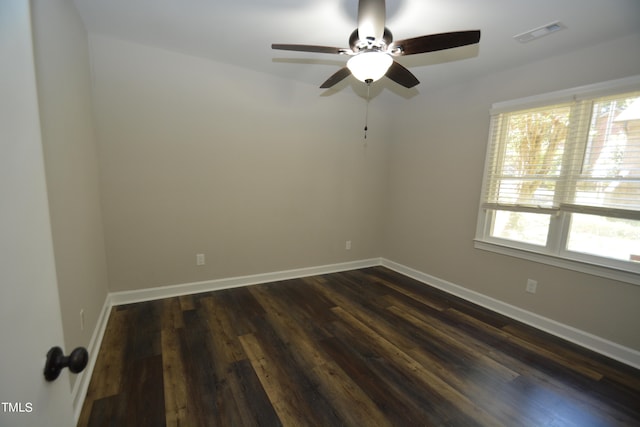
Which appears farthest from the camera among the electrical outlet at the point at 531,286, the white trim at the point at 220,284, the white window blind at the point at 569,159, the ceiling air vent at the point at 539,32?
the white trim at the point at 220,284

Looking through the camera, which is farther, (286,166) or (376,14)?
(286,166)

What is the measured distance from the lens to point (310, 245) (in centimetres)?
369

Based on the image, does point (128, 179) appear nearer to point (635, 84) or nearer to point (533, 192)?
point (533, 192)

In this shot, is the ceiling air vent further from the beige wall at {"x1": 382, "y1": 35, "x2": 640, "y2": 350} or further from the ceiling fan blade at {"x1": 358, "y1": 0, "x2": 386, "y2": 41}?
the ceiling fan blade at {"x1": 358, "y1": 0, "x2": 386, "y2": 41}

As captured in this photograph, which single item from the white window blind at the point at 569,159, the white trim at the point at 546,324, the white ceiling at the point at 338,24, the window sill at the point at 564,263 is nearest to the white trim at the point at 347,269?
the white trim at the point at 546,324

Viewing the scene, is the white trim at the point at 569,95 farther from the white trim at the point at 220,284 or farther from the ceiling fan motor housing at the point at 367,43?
the white trim at the point at 220,284

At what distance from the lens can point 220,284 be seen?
316cm

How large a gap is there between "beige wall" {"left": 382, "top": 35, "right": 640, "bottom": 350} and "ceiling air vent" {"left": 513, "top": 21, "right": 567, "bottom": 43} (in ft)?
1.58

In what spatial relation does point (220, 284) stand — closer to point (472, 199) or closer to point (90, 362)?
point (90, 362)

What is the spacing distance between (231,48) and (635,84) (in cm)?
334

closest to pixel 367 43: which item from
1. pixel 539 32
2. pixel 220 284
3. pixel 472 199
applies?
pixel 539 32

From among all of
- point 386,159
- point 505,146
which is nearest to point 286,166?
point 386,159

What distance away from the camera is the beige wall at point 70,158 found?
1.37 meters

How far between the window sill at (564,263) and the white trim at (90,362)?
3491 millimetres
